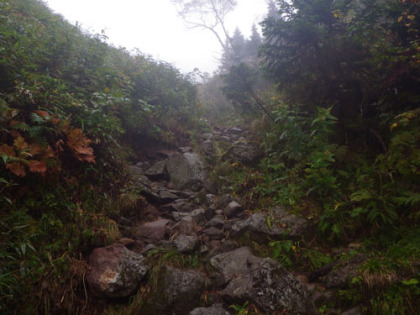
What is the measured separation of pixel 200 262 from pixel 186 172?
311 cm

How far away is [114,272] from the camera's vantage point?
9.78 feet

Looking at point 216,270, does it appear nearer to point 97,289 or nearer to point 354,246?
point 97,289

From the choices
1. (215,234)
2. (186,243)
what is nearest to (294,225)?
(215,234)

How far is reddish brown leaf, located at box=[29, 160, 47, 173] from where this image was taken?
3010 millimetres

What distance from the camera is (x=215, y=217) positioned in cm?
490

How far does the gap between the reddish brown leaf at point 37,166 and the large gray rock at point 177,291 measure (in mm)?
2095

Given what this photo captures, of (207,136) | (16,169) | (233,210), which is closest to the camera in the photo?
(16,169)

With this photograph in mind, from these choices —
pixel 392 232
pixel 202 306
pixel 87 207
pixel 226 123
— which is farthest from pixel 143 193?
pixel 226 123

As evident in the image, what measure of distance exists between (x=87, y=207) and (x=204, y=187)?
3.15 metres

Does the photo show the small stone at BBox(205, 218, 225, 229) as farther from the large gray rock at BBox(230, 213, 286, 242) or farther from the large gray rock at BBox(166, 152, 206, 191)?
the large gray rock at BBox(166, 152, 206, 191)

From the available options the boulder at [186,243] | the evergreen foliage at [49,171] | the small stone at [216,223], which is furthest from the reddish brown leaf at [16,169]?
the small stone at [216,223]

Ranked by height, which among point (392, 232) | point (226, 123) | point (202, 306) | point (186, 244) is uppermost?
point (226, 123)

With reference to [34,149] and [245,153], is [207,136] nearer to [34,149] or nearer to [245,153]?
[245,153]

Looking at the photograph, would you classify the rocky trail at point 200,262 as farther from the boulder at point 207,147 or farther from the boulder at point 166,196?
the boulder at point 207,147
